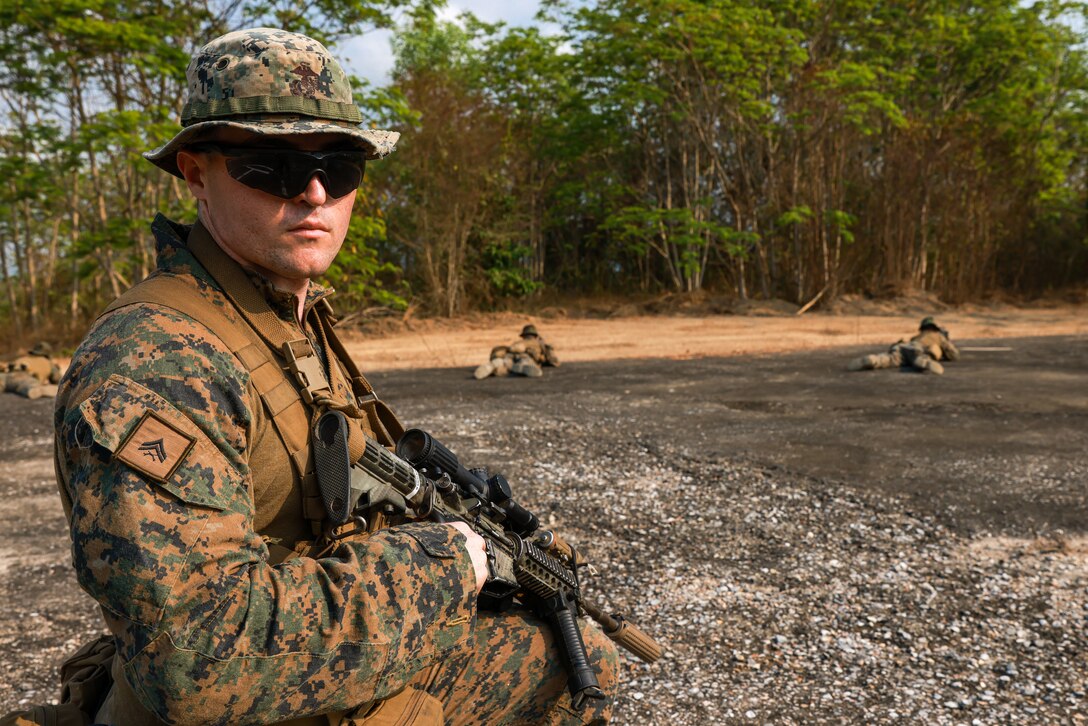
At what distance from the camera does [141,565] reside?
41.9 inches

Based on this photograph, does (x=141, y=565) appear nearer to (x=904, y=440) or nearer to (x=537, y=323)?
(x=904, y=440)

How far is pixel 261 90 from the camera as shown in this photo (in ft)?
4.56

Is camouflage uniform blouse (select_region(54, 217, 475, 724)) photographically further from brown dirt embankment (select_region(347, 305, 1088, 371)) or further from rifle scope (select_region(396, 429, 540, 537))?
brown dirt embankment (select_region(347, 305, 1088, 371))

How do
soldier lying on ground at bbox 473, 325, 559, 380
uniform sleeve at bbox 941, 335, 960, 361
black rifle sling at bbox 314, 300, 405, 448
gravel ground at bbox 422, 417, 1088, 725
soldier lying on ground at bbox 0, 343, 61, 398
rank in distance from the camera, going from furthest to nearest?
1. uniform sleeve at bbox 941, 335, 960, 361
2. soldier lying on ground at bbox 473, 325, 559, 380
3. soldier lying on ground at bbox 0, 343, 61, 398
4. gravel ground at bbox 422, 417, 1088, 725
5. black rifle sling at bbox 314, 300, 405, 448

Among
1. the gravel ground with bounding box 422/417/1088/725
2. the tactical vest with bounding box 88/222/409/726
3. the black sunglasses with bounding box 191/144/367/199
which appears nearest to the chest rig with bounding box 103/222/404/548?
the tactical vest with bounding box 88/222/409/726

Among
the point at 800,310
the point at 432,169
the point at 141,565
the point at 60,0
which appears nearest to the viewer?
the point at 141,565

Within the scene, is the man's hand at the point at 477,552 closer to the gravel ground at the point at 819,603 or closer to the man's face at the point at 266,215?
the man's face at the point at 266,215

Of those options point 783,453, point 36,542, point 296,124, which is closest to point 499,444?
point 783,453

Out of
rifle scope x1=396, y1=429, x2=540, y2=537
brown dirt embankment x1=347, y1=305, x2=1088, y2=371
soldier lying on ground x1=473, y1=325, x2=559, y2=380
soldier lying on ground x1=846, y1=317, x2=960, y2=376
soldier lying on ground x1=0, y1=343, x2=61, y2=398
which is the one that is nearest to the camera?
rifle scope x1=396, y1=429, x2=540, y2=537

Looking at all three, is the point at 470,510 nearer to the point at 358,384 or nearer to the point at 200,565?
the point at 358,384

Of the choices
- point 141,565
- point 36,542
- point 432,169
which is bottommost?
point 36,542

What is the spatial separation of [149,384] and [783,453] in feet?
17.8

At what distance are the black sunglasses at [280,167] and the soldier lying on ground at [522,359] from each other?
8.26m

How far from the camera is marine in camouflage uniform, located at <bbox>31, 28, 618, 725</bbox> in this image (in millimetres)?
1087
